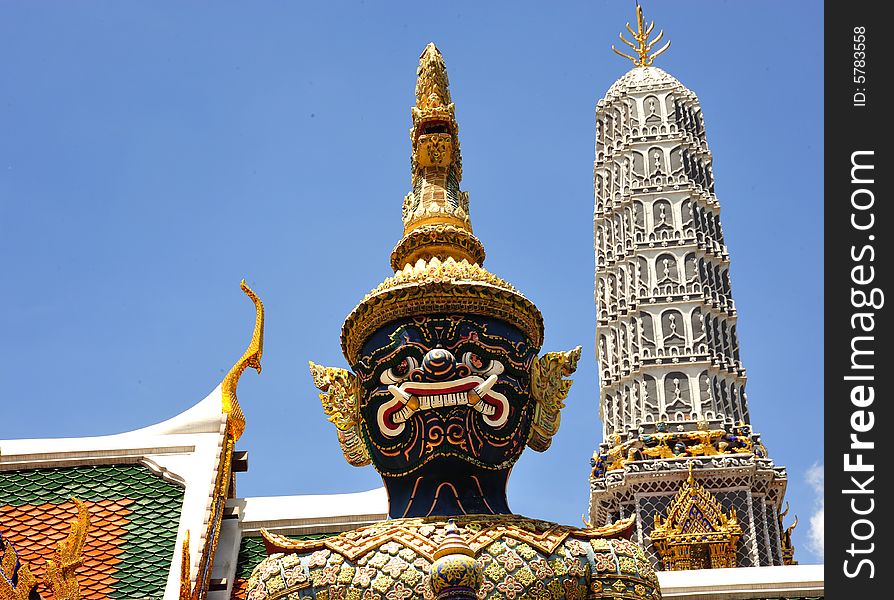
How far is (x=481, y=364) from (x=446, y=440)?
513mm

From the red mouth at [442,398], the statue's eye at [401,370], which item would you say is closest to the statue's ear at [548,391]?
the red mouth at [442,398]

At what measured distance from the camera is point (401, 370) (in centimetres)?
731

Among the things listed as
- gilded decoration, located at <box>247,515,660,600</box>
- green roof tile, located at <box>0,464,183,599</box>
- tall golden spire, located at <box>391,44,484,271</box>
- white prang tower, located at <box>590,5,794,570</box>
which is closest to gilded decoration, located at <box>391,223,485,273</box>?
tall golden spire, located at <box>391,44,484,271</box>

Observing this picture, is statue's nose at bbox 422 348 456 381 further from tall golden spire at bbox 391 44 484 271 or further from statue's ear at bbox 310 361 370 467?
tall golden spire at bbox 391 44 484 271

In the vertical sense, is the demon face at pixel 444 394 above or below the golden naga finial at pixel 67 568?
above

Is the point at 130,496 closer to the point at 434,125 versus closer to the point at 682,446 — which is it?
the point at 434,125

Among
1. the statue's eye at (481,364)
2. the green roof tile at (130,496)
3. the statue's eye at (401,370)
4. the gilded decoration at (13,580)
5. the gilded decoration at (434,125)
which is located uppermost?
the gilded decoration at (434,125)

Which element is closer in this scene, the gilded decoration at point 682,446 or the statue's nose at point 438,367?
the statue's nose at point 438,367

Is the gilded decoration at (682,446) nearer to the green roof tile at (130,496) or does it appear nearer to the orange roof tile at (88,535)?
the green roof tile at (130,496)

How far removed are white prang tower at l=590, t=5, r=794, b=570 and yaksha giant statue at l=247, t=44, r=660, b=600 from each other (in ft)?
63.7

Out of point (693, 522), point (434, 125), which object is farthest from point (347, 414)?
point (693, 522)

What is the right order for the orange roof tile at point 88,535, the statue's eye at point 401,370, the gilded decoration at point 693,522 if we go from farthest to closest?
the gilded decoration at point 693,522 → the orange roof tile at point 88,535 → the statue's eye at point 401,370

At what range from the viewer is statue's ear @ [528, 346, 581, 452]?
24.8 ft

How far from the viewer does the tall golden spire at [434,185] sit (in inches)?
316
